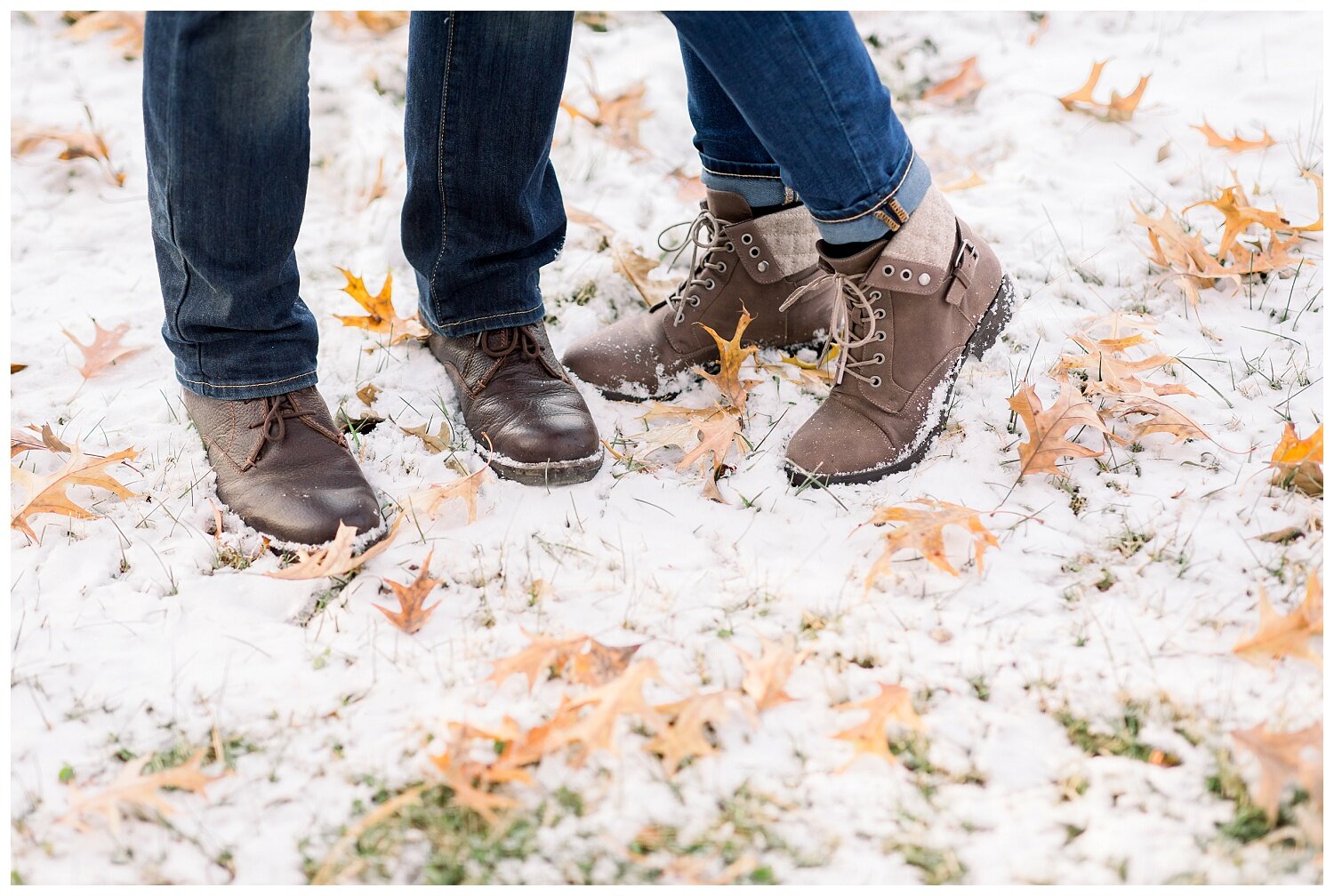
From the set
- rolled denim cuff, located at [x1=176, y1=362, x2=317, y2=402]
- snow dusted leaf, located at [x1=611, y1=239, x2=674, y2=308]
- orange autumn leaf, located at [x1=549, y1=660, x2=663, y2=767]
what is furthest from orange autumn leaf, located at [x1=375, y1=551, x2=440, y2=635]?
snow dusted leaf, located at [x1=611, y1=239, x2=674, y2=308]

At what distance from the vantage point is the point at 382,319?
198 centimetres

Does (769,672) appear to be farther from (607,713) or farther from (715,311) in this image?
(715,311)

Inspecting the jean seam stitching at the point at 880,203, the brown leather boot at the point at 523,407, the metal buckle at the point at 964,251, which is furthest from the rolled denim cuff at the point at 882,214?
the brown leather boot at the point at 523,407

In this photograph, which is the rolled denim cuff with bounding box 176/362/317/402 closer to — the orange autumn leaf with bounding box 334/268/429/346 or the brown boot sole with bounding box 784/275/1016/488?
the orange autumn leaf with bounding box 334/268/429/346

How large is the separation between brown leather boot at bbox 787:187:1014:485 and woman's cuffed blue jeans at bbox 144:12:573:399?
1.77ft

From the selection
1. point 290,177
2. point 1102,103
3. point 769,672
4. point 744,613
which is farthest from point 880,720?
point 1102,103

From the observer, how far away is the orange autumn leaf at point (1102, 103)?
2.40 metres

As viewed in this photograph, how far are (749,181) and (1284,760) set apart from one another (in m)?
1.16

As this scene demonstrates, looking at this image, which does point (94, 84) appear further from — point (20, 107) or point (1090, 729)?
point (1090, 729)

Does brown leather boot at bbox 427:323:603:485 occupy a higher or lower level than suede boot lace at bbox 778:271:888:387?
lower

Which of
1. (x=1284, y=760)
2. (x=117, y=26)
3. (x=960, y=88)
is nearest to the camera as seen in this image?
(x=1284, y=760)

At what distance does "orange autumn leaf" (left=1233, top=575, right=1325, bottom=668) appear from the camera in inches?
45.4

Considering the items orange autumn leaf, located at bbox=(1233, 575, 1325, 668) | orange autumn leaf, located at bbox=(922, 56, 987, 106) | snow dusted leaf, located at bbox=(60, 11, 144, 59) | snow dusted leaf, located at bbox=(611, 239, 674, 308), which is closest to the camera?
orange autumn leaf, located at bbox=(1233, 575, 1325, 668)

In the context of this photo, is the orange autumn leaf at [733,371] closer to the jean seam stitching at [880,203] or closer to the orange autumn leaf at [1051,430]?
the jean seam stitching at [880,203]
